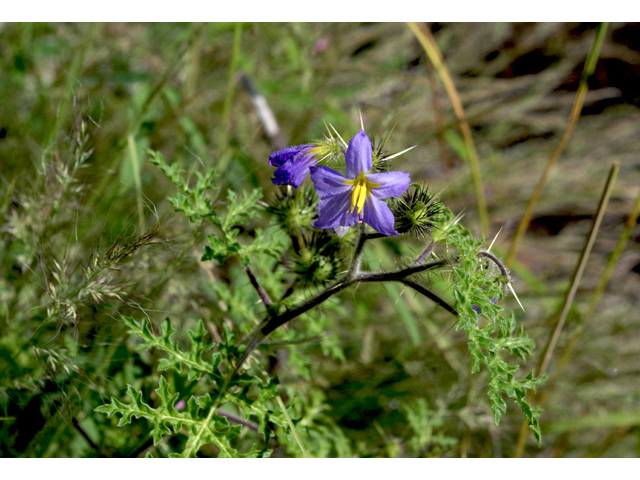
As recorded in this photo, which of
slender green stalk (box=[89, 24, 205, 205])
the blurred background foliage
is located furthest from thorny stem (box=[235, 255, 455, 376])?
slender green stalk (box=[89, 24, 205, 205])

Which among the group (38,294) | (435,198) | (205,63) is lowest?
(38,294)

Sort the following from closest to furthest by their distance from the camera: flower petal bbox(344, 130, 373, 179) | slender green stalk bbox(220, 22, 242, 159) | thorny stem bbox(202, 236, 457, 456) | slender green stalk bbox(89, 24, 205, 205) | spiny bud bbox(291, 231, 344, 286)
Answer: flower petal bbox(344, 130, 373, 179) < thorny stem bbox(202, 236, 457, 456) < spiny bud bbox(291, 231, 344, 286) < slender green stalk bbox(89, 24, 205, 205) < slender green stalk bbox(220, 22, 242, 159)

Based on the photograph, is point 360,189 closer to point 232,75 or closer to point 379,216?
point 379,216

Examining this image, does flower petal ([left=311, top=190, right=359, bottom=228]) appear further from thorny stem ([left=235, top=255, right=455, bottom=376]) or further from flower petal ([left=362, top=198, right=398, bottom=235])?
thorny stem ([left=235, top=255, right=455, bottom=376])

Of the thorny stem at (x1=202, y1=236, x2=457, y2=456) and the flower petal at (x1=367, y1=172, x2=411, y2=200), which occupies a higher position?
the flower petal at (x1=367, y1=172, x2=411, y2=200)

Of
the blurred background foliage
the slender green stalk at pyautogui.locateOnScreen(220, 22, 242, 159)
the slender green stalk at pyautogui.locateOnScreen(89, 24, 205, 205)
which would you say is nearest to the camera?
the blurred background foliage

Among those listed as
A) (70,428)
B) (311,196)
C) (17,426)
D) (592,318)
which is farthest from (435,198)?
(592,318)

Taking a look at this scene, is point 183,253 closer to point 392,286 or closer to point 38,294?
point 38,294
